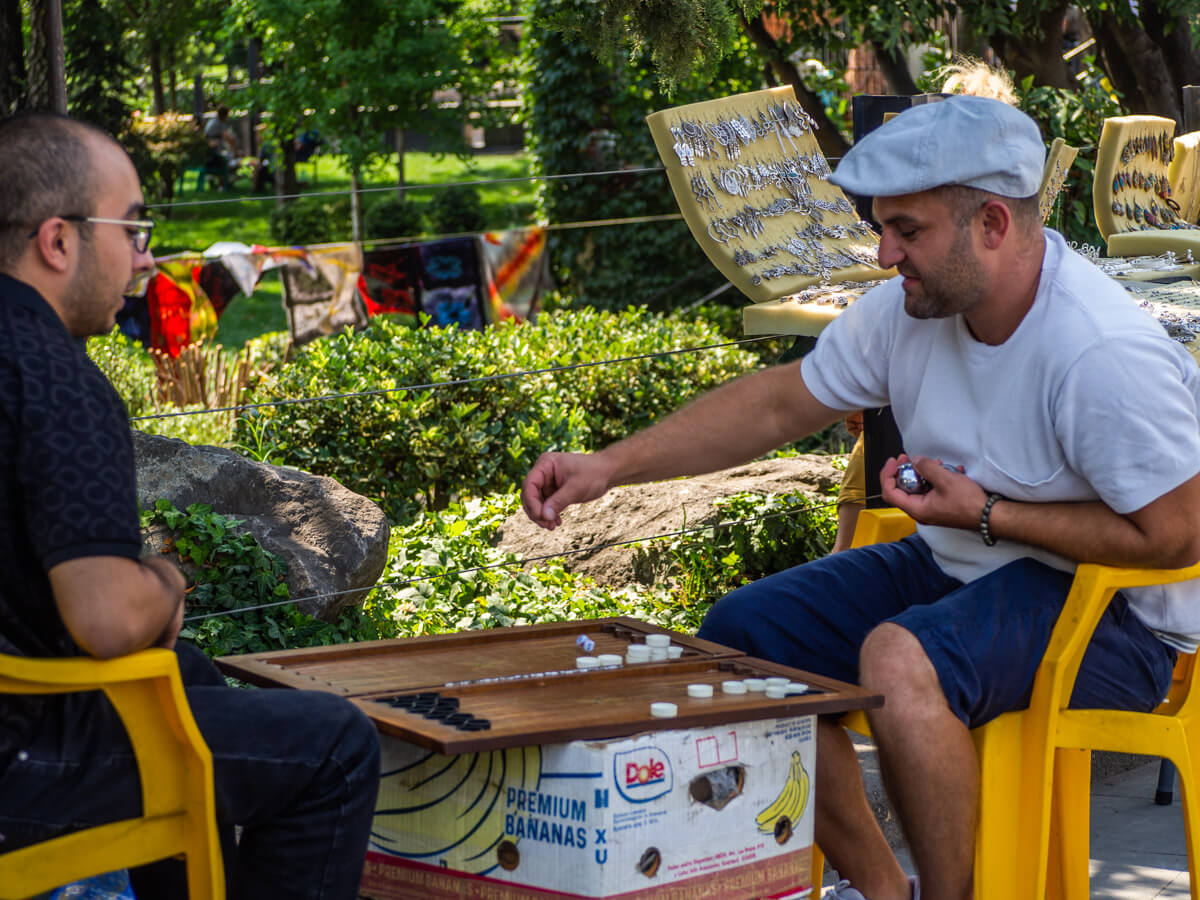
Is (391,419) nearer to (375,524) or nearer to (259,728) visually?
(375,524)

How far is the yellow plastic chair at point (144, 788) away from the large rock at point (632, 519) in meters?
3.06

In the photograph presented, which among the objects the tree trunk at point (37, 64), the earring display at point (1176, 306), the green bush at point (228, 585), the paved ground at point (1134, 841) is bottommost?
the paved ground at point (1134, 841)

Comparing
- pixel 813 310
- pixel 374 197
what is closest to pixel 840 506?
pixel 813 310

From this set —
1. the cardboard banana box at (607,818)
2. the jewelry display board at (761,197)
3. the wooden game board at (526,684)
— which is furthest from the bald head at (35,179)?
the jewelry display board at (761,197)

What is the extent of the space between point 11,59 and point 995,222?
350 centimetres

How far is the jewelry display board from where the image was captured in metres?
3.61

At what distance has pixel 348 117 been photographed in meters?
16.8

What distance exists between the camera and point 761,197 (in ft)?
12.6

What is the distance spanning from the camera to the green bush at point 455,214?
18.8 metres

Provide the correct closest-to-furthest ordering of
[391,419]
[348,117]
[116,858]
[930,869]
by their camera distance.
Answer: [116,858]
[930,869]
[391,419]
[348,117]

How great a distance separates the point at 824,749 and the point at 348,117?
15.3 m

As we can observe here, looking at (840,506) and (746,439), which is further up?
(746,439)

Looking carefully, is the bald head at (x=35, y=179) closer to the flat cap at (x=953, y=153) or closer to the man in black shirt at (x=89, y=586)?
the man in black shirt at (x=89, y=586)

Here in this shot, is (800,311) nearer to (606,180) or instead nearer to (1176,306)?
(1176,306)
